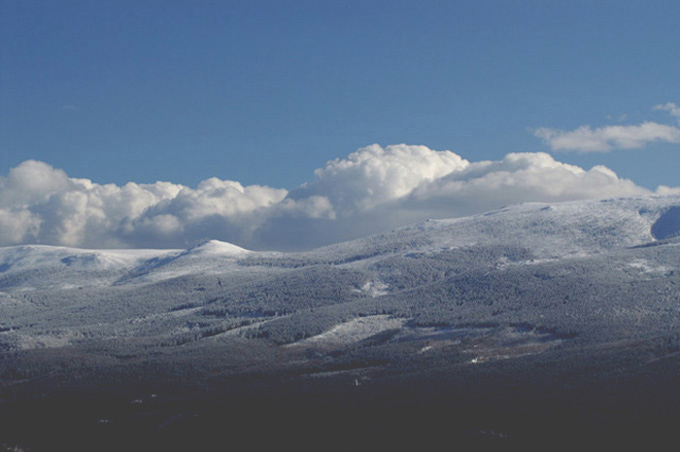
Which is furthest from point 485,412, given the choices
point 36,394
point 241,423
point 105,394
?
point 36,394

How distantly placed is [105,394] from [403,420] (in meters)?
72.3

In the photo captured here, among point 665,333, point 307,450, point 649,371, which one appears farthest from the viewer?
point 665,333

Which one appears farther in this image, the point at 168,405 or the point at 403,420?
the point at 168,405

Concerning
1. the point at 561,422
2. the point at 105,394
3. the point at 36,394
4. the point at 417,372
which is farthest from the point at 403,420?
the point at 36,394

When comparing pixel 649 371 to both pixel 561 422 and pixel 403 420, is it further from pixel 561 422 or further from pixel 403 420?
pixel 403 420

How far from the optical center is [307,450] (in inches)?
4609

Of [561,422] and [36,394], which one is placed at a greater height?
[36,394]

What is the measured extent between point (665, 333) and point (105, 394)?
407 ft

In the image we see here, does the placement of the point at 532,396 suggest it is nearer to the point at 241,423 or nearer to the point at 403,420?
the point at 403,420

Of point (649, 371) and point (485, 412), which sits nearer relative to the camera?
point (485, 412)

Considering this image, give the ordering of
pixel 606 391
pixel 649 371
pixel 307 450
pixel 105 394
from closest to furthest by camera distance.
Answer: pixel 307 450 < pixel 606 391 < pixel 649 371 < pixel 105 394

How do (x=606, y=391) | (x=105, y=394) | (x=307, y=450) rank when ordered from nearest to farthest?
(x=307, y=450) → (x=606, y=391) → (x=105, y=394)

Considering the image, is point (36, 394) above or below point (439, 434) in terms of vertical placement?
above

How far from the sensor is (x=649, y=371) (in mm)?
148625
